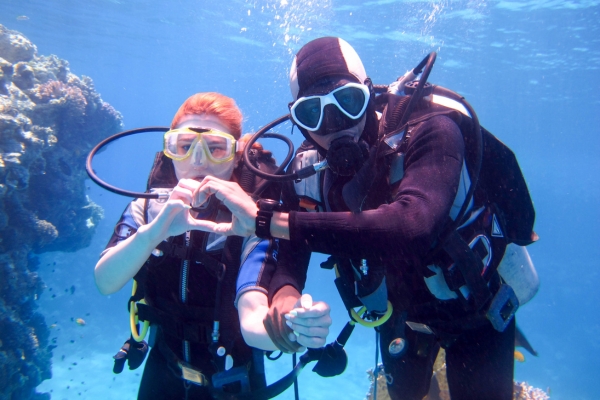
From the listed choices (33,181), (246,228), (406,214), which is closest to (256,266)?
(246,228)

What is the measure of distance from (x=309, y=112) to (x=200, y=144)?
0.95m

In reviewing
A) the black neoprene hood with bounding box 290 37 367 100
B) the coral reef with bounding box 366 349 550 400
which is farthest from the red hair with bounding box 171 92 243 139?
the coral reef with bounding box 366 349 550 400

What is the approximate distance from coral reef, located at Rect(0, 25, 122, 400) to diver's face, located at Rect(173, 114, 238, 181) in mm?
7153

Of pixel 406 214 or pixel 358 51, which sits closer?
pixel 406 214

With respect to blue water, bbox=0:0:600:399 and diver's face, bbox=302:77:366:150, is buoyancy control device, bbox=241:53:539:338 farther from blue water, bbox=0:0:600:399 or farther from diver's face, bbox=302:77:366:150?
blue water, bbox=0:0:600:399

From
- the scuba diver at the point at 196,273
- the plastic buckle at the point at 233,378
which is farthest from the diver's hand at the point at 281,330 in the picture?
the plastic buckle at the point at 233,378

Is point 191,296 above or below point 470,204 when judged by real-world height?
below

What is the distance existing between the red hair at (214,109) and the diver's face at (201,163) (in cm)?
4

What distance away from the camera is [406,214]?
1906 mm

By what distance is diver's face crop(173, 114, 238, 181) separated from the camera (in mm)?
2988

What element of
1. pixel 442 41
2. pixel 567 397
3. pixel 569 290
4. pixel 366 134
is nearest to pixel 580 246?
pixel 569 290

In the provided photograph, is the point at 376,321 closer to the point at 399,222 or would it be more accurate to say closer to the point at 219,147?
the point at 399,222

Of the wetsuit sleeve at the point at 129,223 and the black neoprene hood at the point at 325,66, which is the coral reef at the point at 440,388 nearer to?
the wetsuit sleeve at the point at 129,223

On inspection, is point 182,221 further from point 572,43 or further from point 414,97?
point 572,43
